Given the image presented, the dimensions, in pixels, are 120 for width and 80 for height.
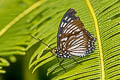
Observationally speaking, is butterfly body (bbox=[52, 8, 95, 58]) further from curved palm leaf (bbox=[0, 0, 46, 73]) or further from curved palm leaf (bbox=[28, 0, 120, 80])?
curved palm leaf (bbox=[0, 0, 46, 73])

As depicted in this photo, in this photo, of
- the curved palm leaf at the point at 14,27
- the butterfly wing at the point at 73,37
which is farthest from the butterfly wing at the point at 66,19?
the curved palm leaf at the point at 14,27

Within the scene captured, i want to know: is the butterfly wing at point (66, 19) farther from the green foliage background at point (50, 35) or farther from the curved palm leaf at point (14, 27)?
the curved palm leaf at point (14, 27)

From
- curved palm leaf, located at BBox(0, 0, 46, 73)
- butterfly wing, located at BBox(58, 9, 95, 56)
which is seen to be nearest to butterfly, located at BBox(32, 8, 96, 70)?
butterfly wing, located at BBox(58, 9, 95, 56)

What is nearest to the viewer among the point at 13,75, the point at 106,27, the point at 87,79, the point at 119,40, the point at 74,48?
the point at 87,79

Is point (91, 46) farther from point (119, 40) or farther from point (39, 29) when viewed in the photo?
point (39, 29)

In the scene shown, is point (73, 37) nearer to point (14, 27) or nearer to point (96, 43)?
point (96, 43)

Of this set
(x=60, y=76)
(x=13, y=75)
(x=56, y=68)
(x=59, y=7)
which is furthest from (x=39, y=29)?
(x=13, y=75)

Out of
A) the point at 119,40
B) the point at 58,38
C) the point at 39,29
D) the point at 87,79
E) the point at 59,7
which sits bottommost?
the point at 87,79
